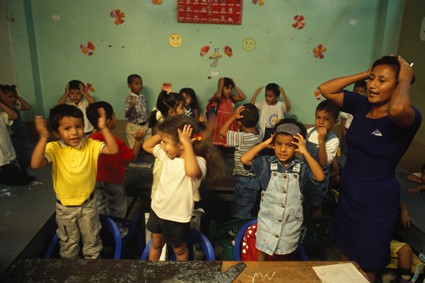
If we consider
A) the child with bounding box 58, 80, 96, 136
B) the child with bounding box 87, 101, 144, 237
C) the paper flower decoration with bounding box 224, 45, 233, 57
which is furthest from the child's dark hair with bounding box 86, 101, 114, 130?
the paper flower decoration with bounding box 224, 45, 233, 57

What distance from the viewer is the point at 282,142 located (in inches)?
74.9

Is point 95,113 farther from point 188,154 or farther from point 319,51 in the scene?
point 319,51

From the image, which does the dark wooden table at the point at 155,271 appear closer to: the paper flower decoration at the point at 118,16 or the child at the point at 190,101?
the child at the point at 190,101

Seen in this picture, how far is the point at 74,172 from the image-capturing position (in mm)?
2025

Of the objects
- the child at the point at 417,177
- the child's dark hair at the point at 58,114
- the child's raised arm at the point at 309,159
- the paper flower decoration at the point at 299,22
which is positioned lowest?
the child at the point at 417,177

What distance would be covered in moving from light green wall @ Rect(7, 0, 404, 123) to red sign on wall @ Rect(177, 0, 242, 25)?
0.32 ft

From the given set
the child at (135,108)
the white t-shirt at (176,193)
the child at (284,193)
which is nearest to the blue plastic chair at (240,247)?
the child at (284,193)

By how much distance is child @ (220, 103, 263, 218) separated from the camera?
2730 millimetres

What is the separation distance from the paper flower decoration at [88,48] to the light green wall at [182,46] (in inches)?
2.4

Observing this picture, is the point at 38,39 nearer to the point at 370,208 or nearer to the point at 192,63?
the point at 192,63

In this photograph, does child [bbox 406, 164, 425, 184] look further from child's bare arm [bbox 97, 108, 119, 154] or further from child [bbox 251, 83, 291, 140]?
child's bare arm [bbox 97, 108, 119, 154]

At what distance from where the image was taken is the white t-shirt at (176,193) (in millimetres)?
1893

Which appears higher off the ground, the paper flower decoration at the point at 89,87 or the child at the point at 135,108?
the paper flower decoration at the point at 89,87

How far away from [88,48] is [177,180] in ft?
13.2
